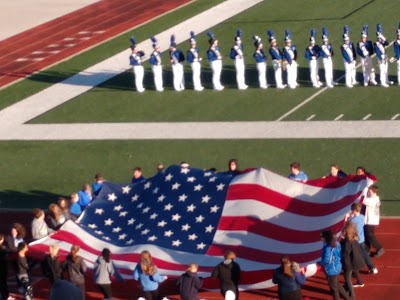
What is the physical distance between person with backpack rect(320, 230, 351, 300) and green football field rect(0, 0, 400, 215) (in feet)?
13.2

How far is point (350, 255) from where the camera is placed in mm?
15977

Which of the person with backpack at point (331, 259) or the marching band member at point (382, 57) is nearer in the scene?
the person with backpack at point (331, 259)

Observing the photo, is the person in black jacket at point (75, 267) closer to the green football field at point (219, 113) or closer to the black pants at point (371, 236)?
the black pants at point (371, 236)

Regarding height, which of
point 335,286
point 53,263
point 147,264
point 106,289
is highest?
point 147,264

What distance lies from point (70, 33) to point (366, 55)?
10.1m

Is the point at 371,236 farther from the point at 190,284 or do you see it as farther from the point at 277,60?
the point at 277,60

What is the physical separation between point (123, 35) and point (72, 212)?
14.2 m

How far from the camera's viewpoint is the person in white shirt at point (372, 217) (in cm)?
1725

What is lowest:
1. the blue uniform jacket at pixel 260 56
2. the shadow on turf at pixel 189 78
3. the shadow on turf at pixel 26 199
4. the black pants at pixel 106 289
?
the shadow on turf at pixel 26 199

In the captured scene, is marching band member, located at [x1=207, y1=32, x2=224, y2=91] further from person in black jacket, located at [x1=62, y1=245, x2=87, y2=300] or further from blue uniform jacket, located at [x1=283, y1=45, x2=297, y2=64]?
person in black jacket, located at [x1=62, y1=245, x2=87, y2=300]

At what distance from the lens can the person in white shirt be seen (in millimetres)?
17250

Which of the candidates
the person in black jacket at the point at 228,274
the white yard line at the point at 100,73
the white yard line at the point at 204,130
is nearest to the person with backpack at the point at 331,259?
the person in black jacket at the point at 228,274

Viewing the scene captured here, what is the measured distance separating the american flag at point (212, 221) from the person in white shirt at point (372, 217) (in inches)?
5.8

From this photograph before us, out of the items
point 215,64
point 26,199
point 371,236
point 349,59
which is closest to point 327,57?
point 349,59
